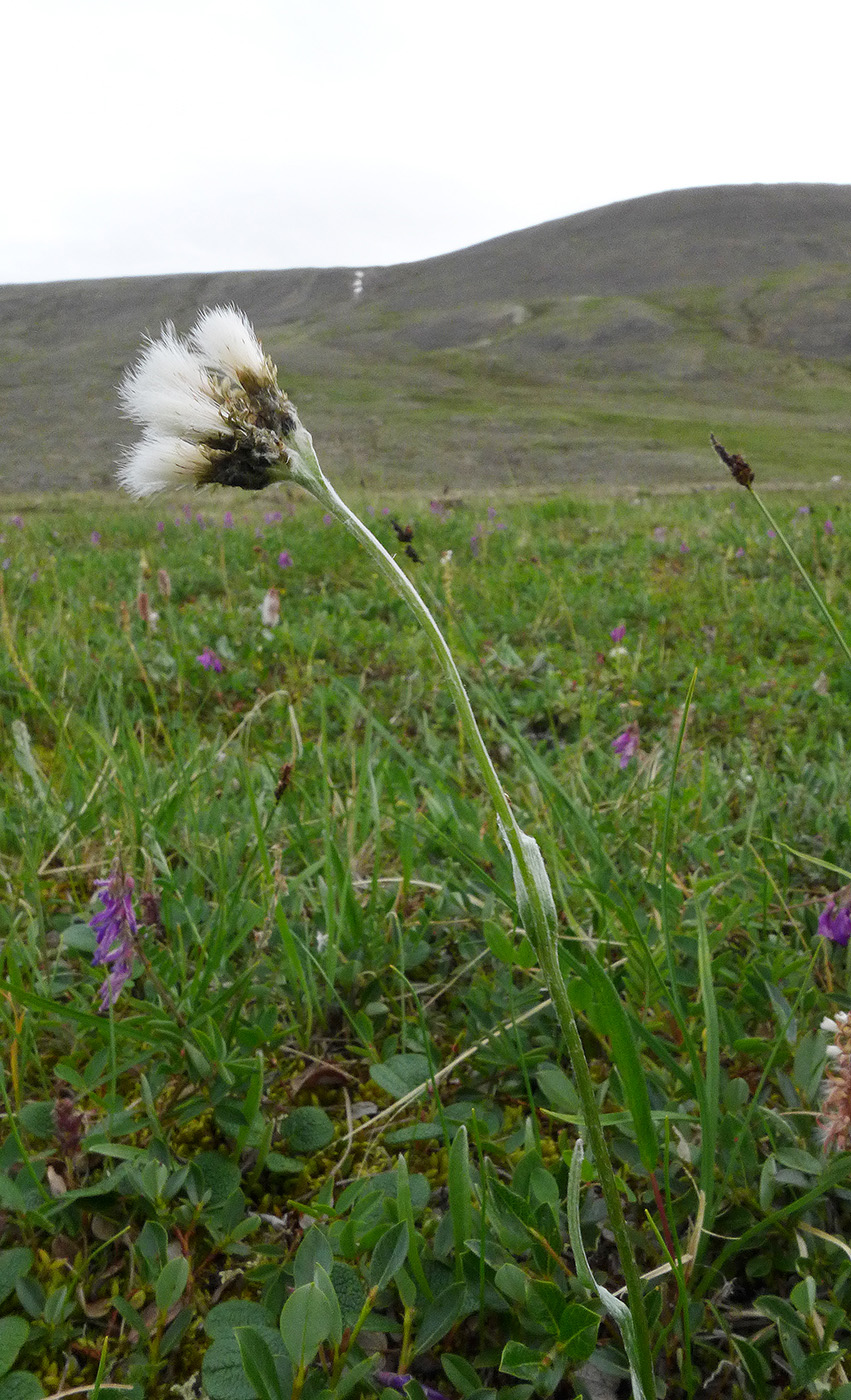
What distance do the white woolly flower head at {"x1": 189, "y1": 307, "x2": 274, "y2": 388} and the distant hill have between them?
Result: 1121 centimetres

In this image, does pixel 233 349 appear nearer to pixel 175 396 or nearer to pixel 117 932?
pixel 175 396

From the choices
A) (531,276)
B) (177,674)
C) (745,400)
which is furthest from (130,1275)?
(531,276)

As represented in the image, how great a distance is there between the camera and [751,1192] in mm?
1476

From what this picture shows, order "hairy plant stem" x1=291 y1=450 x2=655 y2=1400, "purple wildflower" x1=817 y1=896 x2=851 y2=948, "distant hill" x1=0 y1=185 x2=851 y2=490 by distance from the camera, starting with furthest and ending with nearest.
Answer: "distant hill" x1=0 y1=185 x2=851 y2=490 → "purple wildflower" x1=817 y1=896 x2=851 y2=948 → "hairy plant stem" x1=291 y1=450 x2=655 y2=1400

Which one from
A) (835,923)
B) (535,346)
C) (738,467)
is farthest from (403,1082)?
(535,346)

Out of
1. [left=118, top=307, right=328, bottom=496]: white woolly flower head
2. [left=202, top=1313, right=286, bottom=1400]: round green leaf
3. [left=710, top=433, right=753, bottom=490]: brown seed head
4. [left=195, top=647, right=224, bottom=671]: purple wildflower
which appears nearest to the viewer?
[left=118, top=307, right=328, bottom=496]: white woolly flower head

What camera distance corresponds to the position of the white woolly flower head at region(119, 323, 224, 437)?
1141 mm

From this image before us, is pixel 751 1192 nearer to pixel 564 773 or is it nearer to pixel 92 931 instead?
pixel 92 931

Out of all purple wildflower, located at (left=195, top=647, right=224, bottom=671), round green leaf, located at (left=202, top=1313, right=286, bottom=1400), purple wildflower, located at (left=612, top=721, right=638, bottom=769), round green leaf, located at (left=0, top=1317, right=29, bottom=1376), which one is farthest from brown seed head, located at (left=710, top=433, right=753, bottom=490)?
purple wildflower, located at (left=195, top=647, right=224, bottom=671)

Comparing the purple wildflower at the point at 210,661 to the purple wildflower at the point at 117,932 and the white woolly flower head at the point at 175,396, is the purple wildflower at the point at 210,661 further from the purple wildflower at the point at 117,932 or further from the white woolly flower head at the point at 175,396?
the white woolly flower head at the point at 175,396

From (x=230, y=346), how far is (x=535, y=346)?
4293 inches

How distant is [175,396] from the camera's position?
45.5 inches

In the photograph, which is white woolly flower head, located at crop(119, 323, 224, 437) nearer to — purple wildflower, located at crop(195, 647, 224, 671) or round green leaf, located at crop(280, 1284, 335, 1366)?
round green leaf, located at crop(280, 1284, 335, 1366)

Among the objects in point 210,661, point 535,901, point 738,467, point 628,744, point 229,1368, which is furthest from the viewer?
point 210,661
